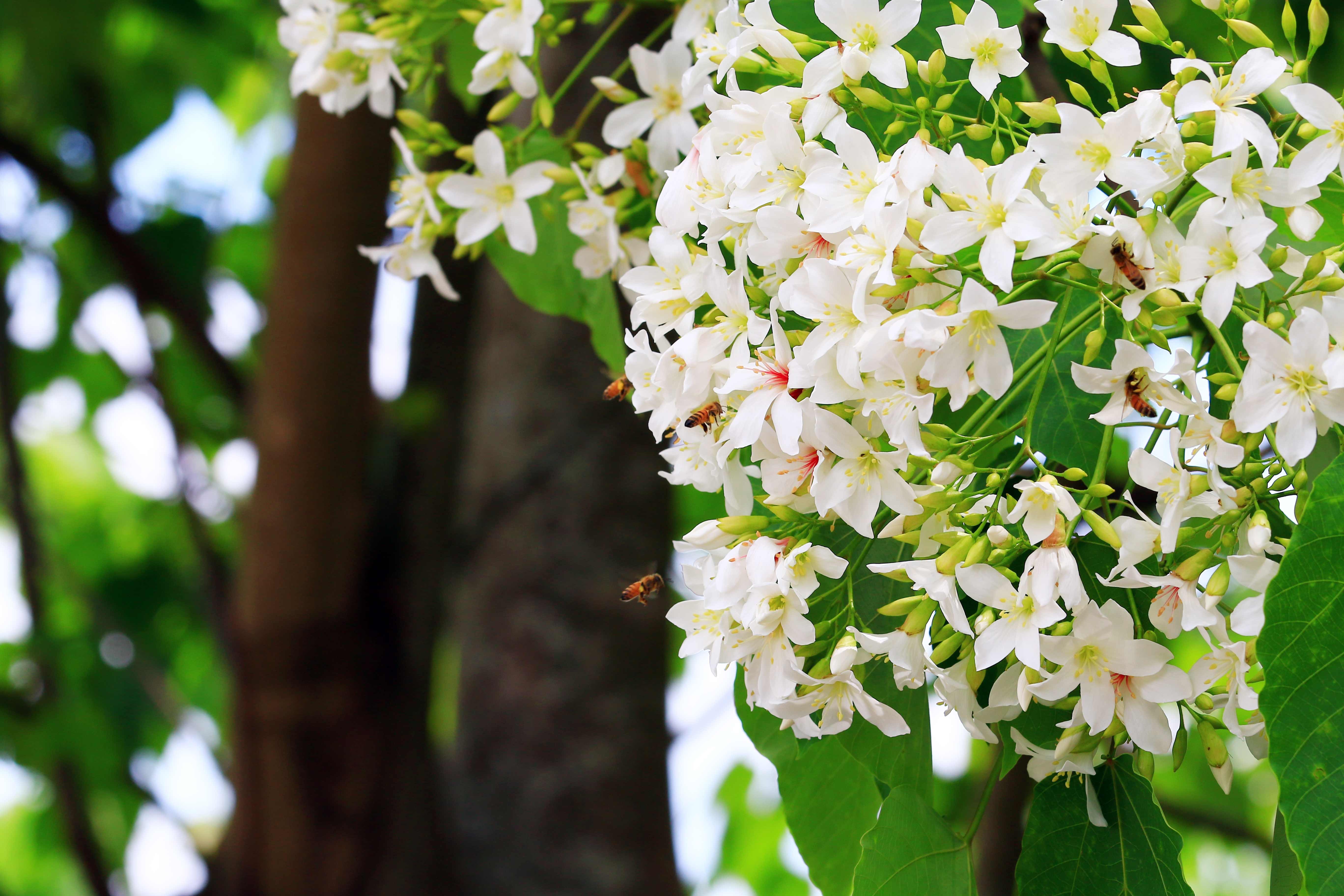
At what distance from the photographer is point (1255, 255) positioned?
506mm

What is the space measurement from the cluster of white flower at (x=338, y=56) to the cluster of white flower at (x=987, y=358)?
346 millimetres

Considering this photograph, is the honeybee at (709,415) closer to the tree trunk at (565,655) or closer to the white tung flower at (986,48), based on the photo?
the white tung flower at (986,48)

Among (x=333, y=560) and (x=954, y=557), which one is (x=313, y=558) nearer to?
(x=333, y=560)

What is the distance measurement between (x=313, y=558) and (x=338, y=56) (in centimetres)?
106

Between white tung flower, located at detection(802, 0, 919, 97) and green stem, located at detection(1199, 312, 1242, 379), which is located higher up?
white tung flower, located at detection(802, 0, 919, 97)

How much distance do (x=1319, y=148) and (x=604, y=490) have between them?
68.4 inches

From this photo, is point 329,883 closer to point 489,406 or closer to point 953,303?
point 489,406

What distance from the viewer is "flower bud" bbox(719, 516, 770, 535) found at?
600 mm

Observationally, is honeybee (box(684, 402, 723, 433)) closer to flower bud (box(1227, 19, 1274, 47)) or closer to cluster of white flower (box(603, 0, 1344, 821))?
cluster of white flower (box(603, 0, 1344, 821))

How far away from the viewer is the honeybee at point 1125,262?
511 millimetres

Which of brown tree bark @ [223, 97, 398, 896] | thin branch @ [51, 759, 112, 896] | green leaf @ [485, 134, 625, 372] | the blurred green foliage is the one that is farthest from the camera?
the blurred green foliage

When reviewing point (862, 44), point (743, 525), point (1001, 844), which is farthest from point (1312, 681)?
point (1001, 844)

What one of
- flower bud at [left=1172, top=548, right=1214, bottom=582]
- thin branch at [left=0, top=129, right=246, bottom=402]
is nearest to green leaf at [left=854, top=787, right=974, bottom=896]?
flower bud at [left=1172, top=548, right=1214, bottom=582]

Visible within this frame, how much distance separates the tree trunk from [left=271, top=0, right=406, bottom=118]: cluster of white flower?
116 centimetres
